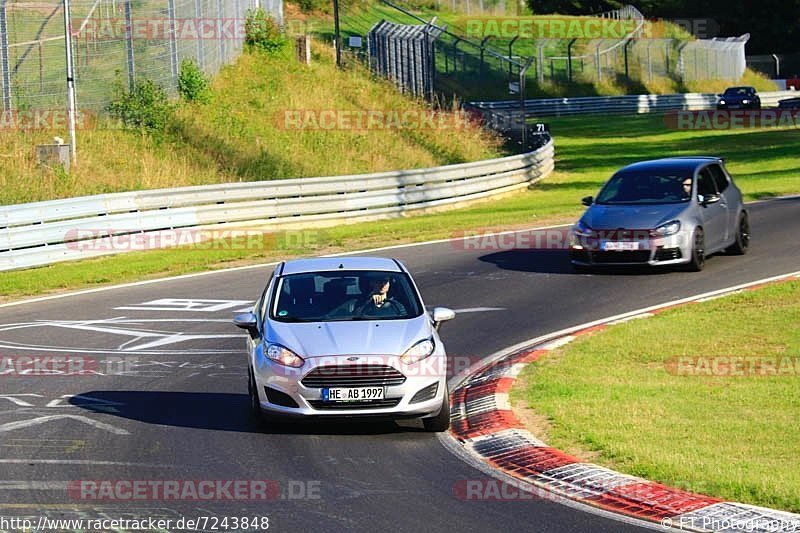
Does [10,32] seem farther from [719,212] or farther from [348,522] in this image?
[348,522]

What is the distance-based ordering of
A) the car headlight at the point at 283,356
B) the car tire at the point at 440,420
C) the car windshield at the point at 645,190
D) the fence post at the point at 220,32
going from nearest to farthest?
the car headlight at the point at 283,356
the car tire at the point at 440,420
the car windshield at the point at 645,190
the fence post at the point at 220,32

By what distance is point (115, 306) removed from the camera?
1822cm

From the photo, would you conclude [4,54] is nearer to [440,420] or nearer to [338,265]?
[338,265]

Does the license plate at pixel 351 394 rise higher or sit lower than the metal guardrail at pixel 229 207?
lower

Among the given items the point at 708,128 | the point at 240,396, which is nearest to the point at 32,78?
the point at 240,396

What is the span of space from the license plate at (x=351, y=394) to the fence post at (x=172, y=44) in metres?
24.6

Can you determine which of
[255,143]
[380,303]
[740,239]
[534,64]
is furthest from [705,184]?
[534,64]

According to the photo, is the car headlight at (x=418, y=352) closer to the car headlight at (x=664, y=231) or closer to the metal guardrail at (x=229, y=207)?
the car headlight at (x=664, y=231)

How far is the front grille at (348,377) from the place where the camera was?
34.5 feet

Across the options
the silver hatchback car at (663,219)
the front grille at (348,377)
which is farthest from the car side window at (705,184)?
the front grille at (348,377)

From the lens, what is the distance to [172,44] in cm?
3403

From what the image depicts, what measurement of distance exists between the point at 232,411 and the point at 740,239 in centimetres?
1226

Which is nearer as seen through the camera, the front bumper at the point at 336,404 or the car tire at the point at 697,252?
the front bumper at the point at 336,404

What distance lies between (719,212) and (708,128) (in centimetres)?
3979
